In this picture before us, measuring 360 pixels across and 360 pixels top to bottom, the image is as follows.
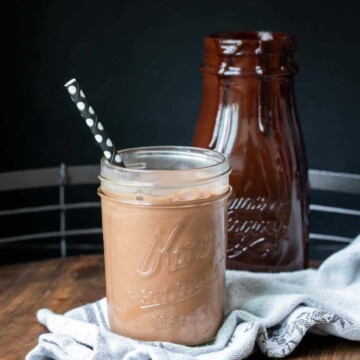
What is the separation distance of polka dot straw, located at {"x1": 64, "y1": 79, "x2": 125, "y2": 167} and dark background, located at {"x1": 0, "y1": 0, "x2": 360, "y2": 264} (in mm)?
1019

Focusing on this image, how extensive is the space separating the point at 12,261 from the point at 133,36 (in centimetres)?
64

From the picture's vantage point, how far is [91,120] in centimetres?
78

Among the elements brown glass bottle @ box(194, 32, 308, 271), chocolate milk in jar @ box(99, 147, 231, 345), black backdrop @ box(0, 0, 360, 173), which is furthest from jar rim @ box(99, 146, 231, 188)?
black backdrop @ box(0, 0, 360, 173)

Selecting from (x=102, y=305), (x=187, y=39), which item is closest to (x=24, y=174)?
(x=102, y=305)

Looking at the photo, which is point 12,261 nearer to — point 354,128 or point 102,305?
point 354,128

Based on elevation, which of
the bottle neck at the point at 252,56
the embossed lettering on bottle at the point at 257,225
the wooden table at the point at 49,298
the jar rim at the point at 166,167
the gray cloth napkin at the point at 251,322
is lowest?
the wooden table at the point at 49,298

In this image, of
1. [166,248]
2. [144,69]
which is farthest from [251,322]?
[144,69]

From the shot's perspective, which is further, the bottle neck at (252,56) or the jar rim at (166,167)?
the bottle neck at (252,56)

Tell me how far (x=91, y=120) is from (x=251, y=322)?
27 centimetres

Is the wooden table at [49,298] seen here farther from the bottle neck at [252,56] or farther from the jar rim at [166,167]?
the bottle neck at [252,56]

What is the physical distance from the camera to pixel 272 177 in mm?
969

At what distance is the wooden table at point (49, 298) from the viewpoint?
2.67 feet

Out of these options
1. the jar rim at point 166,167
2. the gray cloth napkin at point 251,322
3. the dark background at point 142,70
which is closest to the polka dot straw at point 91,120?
the jar rim at point 166,167

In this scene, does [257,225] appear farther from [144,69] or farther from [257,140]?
[144,69]
